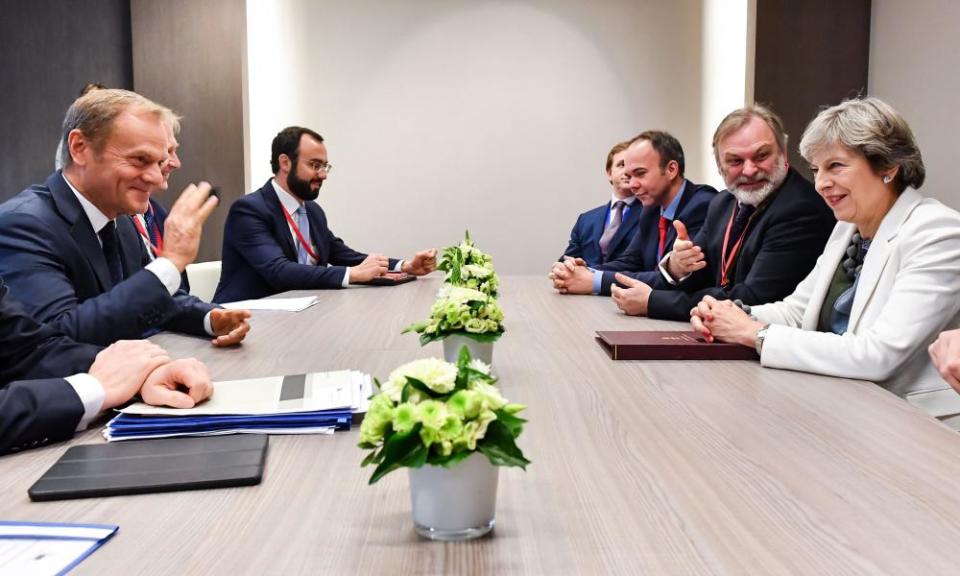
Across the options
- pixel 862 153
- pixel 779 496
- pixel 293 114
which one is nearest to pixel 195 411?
pixel 779 496

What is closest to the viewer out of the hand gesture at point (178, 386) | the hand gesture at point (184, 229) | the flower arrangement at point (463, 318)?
the hand gesture at point (178, 386)

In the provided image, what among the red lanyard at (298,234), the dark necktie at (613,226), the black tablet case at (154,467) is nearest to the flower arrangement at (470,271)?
the black tablet case at (154,467)

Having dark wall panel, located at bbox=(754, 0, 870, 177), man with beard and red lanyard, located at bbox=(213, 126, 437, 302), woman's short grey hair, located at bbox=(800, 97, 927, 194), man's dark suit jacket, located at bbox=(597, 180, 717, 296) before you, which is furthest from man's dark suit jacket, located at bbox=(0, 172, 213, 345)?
dark wall panel, located at bbox=(754, 0, 870, 177)

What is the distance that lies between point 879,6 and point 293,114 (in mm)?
4469

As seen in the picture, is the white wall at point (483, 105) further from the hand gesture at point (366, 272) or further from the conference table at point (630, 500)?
the conference table at point (630, 500)

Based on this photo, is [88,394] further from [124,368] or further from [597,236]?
[597,236]

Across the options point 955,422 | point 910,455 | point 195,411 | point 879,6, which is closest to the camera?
point 910,455

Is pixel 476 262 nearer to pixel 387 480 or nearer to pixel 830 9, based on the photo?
pixel 387 480

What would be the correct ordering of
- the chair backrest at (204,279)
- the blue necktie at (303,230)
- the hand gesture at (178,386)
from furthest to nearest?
the blue necktie at (303,230), the chair backrest at (204,279), the hand gesture at (178,386)

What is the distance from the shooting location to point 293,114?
7.01 metres

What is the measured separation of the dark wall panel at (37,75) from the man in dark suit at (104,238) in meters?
2.09

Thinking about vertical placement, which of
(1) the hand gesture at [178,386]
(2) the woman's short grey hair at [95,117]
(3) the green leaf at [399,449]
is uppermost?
(2) the woman's short grey hair at [95,117]

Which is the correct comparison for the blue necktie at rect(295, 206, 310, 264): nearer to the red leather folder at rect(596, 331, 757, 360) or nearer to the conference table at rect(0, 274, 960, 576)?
the red leather folder at rect(596, 331, 757, 360)

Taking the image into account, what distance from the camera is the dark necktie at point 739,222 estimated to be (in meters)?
3.42
